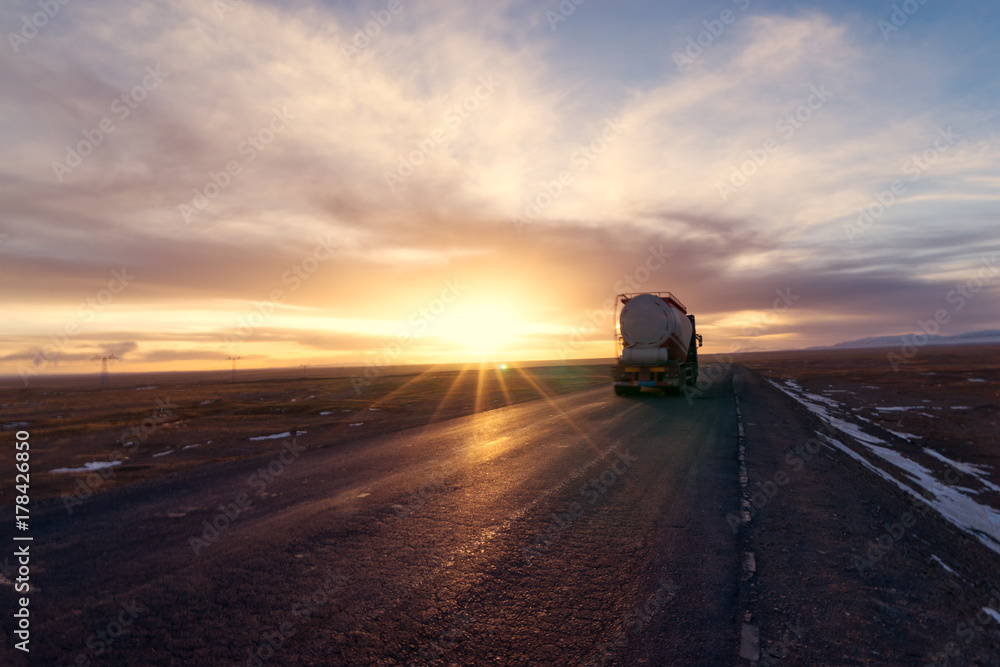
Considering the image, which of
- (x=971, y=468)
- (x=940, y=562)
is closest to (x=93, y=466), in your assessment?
(x=940, y=562)

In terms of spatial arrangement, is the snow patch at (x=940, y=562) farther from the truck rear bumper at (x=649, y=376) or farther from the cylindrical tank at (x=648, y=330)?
the cylindrical tank at (x=648, y=330)

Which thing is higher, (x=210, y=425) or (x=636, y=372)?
(x=636, y=372)

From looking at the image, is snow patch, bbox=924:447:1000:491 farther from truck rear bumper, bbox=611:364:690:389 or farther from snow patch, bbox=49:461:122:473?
snow patch, bbox=49:461:122:473

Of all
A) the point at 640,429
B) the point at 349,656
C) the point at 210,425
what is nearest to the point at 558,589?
the point at 349,656

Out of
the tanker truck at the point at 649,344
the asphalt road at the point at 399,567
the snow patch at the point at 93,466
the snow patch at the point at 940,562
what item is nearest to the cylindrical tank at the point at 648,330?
the tanker truck at the point at 649,344

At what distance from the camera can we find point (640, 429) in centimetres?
1462

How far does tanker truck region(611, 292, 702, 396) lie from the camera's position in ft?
80.6

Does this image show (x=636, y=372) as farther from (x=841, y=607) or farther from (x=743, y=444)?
(x=841, y=607)

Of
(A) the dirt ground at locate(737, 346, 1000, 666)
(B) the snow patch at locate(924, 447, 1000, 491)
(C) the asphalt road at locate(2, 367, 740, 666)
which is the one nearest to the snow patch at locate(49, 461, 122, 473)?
(C) the asphalt road at locate(2, 367, 740, 666)

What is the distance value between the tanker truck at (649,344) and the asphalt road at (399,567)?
14642mm

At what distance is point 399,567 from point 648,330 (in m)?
21.9

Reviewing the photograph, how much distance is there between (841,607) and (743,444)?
28.1 feet

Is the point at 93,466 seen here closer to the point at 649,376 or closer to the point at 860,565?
the point at 860,565

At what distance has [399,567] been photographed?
5.26 metres
